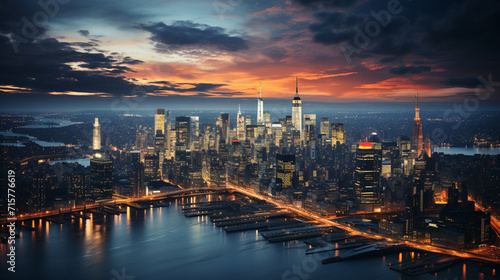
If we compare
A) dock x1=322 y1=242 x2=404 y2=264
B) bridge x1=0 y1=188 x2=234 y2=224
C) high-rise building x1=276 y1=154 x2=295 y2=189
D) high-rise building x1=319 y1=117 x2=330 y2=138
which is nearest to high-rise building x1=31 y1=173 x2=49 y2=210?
bridge x1=0 y1=188 x2=234 y2=224

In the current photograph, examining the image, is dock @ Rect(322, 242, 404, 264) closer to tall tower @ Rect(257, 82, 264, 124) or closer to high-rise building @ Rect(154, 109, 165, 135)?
high-rise building @ Rect(154, 109, 165, 135)

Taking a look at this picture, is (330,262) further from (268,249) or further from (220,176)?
(220,176)

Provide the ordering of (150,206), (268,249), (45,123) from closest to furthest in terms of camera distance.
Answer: (268,249), (150,206), (45,123)

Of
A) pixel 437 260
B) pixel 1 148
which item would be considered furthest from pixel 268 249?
pixel 1 148

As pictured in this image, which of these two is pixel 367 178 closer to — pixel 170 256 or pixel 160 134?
pixel 170 256

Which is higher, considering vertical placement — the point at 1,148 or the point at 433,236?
the point at 1,148

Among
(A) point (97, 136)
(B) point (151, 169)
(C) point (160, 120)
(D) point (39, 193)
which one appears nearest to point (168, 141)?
(C) point (160, 120)

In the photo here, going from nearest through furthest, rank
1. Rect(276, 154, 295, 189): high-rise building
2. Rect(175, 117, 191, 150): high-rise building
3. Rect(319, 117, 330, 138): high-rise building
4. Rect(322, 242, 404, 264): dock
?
Rect(322, 242, 404, 264): dock → Rect(276, 154, 295, 189): high-rise building → Rect(175, 117, 191, 150): high-rise building → Rect(319, 117, 330, 138): high-rise building
